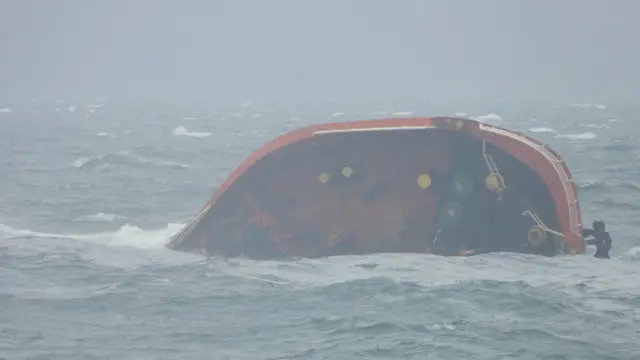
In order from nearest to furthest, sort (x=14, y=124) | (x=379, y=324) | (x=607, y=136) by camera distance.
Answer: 1. (x=379, y=324)
2. (x=607, y=136)
3. (x=14, y=124)

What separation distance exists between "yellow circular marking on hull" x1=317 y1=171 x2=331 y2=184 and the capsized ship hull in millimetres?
20

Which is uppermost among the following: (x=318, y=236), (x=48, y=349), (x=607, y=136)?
(x=607, y=136)

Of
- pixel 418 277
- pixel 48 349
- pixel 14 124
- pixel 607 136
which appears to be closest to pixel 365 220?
pixel 418 277

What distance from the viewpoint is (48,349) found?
14188 millimetres

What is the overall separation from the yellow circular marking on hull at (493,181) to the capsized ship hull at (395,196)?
0.02 meters

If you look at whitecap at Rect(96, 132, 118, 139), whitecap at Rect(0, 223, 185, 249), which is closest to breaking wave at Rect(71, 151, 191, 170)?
whitecap at Rect(0, 223, 185, 249)

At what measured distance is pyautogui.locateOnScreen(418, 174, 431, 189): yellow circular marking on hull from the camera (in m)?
19.9

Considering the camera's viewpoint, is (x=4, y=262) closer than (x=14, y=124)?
Yes

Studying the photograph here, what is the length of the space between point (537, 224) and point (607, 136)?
37.2 metres

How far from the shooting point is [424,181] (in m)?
19.9

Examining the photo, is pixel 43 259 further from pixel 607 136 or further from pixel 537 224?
pixel 607 136

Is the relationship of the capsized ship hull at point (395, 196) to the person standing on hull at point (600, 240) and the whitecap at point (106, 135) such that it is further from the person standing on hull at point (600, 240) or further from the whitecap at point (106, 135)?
the whitecap at point (106, 135)

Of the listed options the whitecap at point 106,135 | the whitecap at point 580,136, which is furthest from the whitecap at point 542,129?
the whitecap at point 106,135

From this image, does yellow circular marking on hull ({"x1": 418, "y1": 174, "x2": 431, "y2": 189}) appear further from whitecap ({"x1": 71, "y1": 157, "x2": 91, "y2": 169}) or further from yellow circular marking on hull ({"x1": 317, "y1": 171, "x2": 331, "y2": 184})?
whitecap ({"x1": 71, "y1": 157, "x2": 91, "y2": 169})
